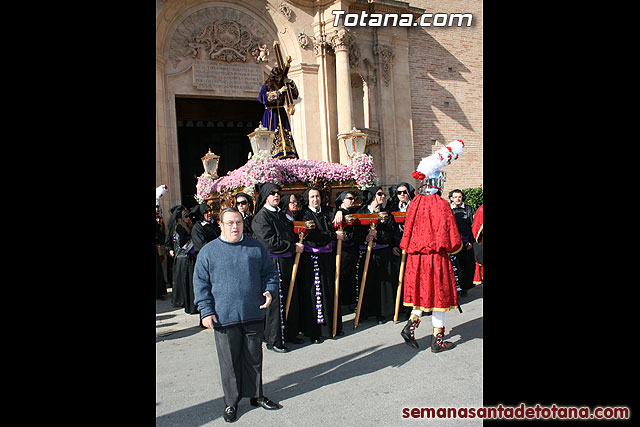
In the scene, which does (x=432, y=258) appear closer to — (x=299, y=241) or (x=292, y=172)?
(x=299, y=241)

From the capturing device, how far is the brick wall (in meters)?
18.9

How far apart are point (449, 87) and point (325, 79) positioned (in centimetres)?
583

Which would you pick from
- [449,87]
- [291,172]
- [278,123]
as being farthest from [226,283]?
[449,87]

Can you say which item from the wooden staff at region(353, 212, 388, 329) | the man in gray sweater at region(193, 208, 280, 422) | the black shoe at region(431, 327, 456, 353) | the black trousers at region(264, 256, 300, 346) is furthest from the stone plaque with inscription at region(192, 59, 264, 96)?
the man in gray sweater at region(193, 208, 280, 422)

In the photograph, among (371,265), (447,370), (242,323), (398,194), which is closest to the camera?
A: (242,323)

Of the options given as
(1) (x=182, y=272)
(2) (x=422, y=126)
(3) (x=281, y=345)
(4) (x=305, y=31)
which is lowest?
(3) (x=281, y=345)

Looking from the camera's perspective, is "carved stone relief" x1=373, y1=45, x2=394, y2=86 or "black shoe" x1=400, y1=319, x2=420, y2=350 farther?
"carved stone relief" x1=373, y1=45, x2=394, y2=86

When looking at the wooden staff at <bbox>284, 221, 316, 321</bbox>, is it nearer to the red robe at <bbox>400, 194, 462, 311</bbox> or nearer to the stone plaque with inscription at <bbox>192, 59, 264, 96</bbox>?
→ the red robe at <bbox>400, 194, 462, 311</bbox>

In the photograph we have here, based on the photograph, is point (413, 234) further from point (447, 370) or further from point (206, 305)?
point (206, 305)

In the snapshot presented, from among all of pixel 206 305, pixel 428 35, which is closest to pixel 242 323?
pixel 206 305

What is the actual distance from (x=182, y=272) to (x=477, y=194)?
12.7 m

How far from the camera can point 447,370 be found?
4.94 meters

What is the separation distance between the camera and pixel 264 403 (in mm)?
4223
